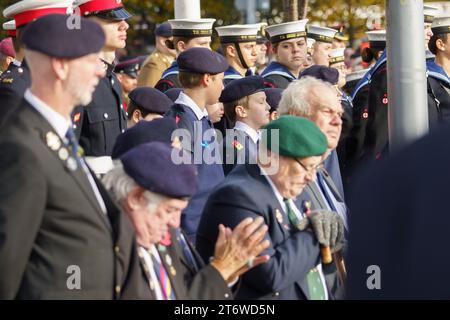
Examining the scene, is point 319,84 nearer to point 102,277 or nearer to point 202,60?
point 202,60

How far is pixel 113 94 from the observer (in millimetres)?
6688

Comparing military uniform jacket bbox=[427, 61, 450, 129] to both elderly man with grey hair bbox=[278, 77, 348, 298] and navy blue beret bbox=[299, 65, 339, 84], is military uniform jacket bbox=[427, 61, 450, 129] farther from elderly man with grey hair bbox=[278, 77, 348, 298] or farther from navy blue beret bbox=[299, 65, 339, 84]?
elderly man with grey hair bbox=[278, 77, 348, 298]

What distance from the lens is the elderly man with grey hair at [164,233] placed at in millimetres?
3783

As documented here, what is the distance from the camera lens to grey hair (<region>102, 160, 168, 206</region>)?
3793 mm

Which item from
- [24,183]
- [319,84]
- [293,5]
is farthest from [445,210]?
[293,5]

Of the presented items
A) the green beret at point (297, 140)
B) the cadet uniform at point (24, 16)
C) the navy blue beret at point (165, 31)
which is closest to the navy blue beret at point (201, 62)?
the cadet uniform at point (24, 16)

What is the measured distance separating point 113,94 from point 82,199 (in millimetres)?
3361

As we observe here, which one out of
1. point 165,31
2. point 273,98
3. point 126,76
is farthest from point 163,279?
point 126,76

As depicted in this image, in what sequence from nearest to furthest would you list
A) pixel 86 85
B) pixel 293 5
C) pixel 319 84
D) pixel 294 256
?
pixel 86 85, pixel 294 256, pixel 319 84, pixel 293 5

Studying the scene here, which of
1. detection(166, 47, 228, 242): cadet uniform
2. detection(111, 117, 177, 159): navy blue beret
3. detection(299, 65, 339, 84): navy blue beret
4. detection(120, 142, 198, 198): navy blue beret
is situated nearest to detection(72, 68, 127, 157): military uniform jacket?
detection(166, 47, 228, 242): cadet uniform

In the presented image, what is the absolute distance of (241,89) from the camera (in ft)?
21.9

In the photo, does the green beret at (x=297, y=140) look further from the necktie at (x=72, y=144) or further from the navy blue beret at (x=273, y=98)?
the navy blue beret at (x=273, y=98)

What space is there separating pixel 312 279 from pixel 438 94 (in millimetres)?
3592
